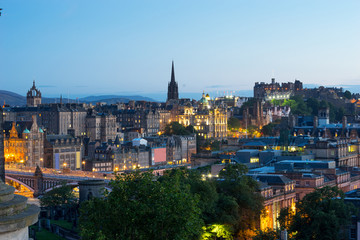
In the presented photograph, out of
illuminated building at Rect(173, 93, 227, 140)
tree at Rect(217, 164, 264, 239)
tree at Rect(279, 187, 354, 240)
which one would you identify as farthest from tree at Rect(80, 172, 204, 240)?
illuminated building at Rect(173, 93, 227, 140)

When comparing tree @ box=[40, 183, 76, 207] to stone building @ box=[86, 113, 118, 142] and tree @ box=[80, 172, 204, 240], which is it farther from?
stone building @ box=[86, 113, 118, 142]

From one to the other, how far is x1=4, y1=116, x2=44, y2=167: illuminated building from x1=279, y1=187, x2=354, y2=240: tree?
3335 inches

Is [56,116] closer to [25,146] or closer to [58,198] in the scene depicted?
[25,146]

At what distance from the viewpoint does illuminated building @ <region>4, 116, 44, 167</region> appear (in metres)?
128

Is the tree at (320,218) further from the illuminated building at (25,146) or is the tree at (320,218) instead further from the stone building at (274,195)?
the illuminated building at (25,146)

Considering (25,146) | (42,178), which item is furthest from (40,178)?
(25,146)

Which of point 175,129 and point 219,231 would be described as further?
point 175,129

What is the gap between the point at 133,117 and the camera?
188 metres

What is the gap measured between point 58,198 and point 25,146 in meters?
47.0

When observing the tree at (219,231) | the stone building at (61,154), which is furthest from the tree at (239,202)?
the stone building at (61,154)

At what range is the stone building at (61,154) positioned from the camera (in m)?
131

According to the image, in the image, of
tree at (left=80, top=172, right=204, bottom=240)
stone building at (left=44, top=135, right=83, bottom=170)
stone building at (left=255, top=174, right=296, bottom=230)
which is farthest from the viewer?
stone building at (left=44, top=135, right=83, bottom=170)

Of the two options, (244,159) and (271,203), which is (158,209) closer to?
(271,203)

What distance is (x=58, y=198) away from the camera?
276 ft
